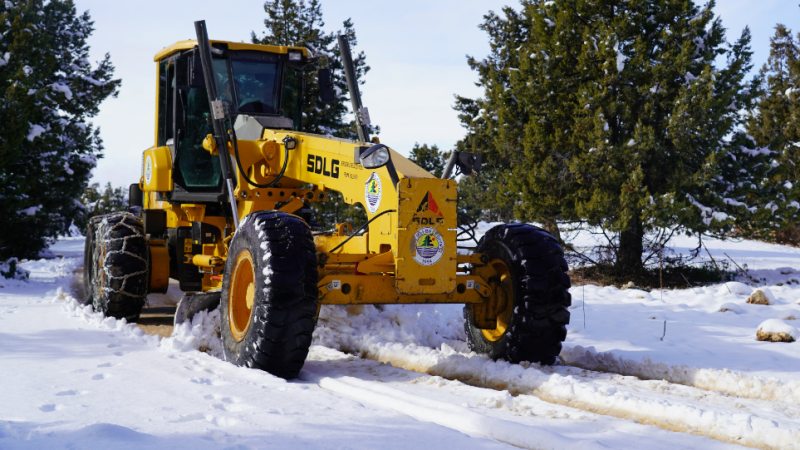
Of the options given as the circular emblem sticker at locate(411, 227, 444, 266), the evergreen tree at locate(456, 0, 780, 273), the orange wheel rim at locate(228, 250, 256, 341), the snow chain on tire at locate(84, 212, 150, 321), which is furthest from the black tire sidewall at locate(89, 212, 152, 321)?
the evergreen tree at locate(456, 0, 780, 273)

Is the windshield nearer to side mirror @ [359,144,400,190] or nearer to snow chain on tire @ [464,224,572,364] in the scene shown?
side mirror @ [359,144,400,190]

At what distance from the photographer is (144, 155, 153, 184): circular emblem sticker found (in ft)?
25.7

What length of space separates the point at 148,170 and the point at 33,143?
29.8 feet

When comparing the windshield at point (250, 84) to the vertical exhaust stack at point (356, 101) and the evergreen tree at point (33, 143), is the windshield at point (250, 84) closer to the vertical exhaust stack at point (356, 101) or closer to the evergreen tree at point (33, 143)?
the vertical exhaust stack at point (356, 101)

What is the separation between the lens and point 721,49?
15570 mm

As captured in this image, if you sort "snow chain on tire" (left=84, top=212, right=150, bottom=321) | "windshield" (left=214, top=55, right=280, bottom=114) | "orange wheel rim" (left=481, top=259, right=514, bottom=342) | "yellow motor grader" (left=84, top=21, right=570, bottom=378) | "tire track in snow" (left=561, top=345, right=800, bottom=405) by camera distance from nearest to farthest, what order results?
"tire track in snow" (left=561, top=345, right=800, bottom=405), "yellow motor grader" (left=84, top=21, right=570, bottom=378), "orange wheel rim" (left=481, top=259, right=514, bottom=342), "windshield" (left=214, top=55, right=280, bottom=114), "snow chain on tire" (left=84, top=212, right=150, bottom=321)

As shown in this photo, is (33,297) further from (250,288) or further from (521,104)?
(521,104)

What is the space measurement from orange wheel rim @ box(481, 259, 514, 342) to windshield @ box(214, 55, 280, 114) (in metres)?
3.30

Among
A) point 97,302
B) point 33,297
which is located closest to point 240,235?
point 97,302

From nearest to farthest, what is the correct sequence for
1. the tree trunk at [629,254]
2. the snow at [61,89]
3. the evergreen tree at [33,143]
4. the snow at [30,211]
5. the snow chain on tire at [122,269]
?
the snow chain on tire at [122,269] → the evergreen tree at [33,143] → the snow at [30,211] → the tree trunk at [629,254] → the snow at [61,89]

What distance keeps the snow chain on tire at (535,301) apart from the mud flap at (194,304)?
277 cm

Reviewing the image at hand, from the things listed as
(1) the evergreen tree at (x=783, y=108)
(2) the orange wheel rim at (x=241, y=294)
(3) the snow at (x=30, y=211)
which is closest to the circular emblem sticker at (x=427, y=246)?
(2) the orange wheel rim at (x=241, y=294)

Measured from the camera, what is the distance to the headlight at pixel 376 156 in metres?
5.07

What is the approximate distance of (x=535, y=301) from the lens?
5.58m
